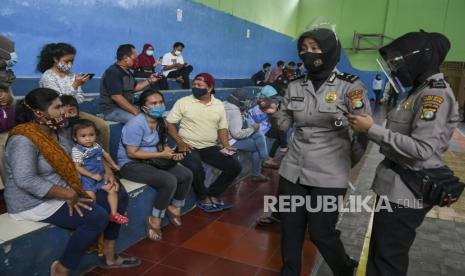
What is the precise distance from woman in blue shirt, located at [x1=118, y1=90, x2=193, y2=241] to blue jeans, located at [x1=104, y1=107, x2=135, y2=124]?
811 millimetres

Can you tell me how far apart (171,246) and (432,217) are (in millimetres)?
2364

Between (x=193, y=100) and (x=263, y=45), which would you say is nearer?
(x=193, y=100)

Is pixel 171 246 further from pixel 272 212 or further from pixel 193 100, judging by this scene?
pixel 193 100

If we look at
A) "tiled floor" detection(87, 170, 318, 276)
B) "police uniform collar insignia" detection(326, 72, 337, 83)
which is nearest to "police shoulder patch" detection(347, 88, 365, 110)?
"police uniform collar insignia" detection(326, 72, 337, 83)

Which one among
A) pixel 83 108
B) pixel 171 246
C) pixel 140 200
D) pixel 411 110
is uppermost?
pixel 411 110

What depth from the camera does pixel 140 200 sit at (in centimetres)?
258

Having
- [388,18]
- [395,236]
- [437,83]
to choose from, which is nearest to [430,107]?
[437,83]

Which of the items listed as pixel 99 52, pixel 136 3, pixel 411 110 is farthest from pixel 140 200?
pixel 136 3

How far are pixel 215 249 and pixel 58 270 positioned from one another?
3.47ft

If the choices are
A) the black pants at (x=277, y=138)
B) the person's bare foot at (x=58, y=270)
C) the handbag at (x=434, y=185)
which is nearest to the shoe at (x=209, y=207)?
the person's bare foot at (x=58, y=270)

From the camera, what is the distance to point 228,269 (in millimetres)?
2334

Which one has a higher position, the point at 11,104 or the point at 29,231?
the point at 11,104

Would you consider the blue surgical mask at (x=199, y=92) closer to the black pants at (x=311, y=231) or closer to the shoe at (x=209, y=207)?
the shoe at (x=209, y=207)

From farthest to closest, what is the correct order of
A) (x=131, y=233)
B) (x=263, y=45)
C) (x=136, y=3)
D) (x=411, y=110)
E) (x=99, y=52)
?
1. (x=263, y=45)
2. (x=136, y=3)
3. (x=99, y=52)
4. (x=131, y=233)
5. (x=411, y=110)
